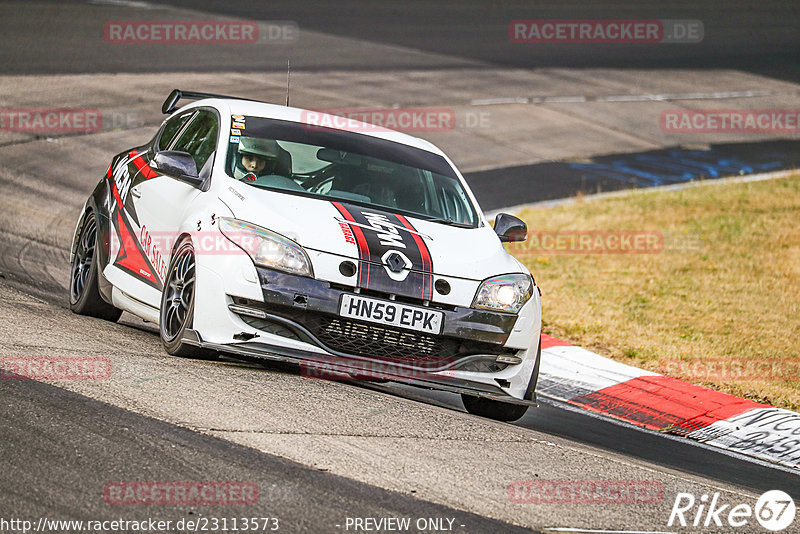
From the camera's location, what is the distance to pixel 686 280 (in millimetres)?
12156

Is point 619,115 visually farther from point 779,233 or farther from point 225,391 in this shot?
point 225,391

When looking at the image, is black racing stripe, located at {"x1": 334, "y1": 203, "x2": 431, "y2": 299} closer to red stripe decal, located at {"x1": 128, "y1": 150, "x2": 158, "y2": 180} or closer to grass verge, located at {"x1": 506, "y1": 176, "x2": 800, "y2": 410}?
red stripe decal, located at {"x1": 128, "y1": 150, "x2": 158, "y2": 180}

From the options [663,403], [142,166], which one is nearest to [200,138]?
[142,166]

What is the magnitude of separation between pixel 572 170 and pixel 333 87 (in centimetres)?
496

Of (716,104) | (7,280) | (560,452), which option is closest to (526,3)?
(716,104)

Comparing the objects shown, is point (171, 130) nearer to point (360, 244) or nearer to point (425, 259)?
point (360, 244)

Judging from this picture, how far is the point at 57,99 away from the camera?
1711 centimetres

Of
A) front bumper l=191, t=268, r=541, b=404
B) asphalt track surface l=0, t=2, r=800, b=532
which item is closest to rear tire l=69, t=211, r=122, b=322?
asphalt track surface l=0, t=2, r=800, b=532

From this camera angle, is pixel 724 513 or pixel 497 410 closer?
pixel 724 513

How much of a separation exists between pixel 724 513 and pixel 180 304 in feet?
10.5

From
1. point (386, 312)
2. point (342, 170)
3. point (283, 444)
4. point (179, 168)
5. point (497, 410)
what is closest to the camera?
point (283, 444)

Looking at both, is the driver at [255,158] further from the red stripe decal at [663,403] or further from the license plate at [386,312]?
the red stripe decal at [663,403]

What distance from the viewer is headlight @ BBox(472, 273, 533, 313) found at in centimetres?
662

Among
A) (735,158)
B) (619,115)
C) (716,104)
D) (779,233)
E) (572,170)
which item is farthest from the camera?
(716,104)
